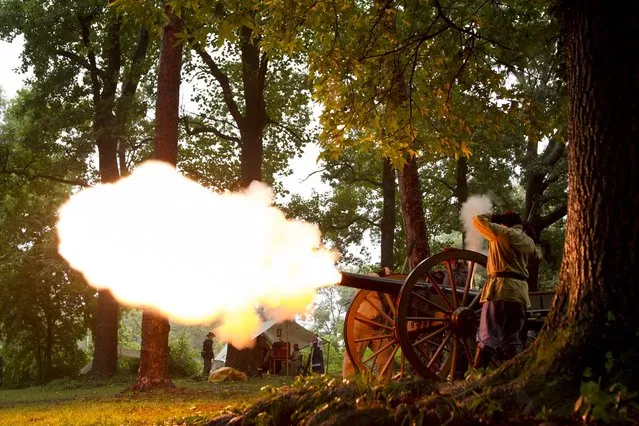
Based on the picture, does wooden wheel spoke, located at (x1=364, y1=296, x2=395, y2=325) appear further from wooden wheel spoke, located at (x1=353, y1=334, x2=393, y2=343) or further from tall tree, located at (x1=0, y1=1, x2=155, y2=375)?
tall tree, located at (x1=0, y1=1, x2=155, y2=375)

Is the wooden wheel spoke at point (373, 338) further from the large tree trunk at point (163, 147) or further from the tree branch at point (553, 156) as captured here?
the tree branch at point (553, 156)

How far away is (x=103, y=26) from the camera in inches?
967

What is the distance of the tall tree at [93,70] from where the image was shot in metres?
21.7

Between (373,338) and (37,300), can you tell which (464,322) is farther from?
(37,300)

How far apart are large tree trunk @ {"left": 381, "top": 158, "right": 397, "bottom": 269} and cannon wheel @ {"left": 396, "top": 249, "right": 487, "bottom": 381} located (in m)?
17.7

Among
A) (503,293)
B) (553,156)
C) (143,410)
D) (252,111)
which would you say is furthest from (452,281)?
(553,156)

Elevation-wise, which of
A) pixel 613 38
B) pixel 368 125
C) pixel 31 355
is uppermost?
pixel 368 125

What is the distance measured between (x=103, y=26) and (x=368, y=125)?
1817 centimetres

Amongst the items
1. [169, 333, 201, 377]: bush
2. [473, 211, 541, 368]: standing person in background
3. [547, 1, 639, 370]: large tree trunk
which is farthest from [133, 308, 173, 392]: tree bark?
[169, 333, 201, 377]: bush

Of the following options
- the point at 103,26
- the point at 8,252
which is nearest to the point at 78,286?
the point at 8,252

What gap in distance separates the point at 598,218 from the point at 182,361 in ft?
101

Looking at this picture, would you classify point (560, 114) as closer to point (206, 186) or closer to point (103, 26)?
point (206, 186)

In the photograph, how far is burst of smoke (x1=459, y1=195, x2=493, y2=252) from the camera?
20.1 metres

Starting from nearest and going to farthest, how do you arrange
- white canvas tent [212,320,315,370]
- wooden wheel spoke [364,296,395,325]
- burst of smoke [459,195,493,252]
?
wooden wheel spoke [364,296,395,325] < burst of smoke [459,195,493,252] < white canvas tent [212,320,315,370]
